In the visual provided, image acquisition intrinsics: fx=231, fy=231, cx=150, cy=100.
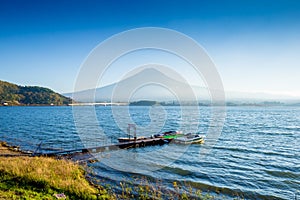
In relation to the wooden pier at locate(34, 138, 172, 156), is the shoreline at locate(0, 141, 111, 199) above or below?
above

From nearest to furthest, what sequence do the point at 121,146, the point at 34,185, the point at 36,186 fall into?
the point at 36,186, the point at 34,185, the point at 121,146

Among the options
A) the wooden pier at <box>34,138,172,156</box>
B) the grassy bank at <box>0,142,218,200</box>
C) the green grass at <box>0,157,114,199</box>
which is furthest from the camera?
the wooden pier at <box>34,138,172,156</box>

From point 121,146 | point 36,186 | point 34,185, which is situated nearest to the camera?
point 36,186

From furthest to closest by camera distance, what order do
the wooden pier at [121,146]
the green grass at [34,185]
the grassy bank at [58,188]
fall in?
1. the wooden pier at [121,146]
2. the grassy bank at [58,188]
3. the green grass at [34,185]

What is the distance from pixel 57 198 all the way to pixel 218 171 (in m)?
14.5

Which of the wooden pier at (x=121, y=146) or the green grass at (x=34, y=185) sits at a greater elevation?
the green grass at (x=34, y=185)

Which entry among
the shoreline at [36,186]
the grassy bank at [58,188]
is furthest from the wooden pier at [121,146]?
the shoreline at [36,186]

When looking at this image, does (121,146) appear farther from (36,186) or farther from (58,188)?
(36,186)

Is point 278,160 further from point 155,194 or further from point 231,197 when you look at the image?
Result: point 155,194

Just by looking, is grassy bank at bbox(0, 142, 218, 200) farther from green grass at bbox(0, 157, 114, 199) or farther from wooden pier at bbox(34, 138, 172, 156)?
wooden pier at bbox(34, 138, 172, 156)

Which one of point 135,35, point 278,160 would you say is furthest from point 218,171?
point 135,35

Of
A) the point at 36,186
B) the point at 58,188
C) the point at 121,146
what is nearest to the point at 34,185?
the point at 36,186

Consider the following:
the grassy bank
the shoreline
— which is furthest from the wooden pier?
the shoreline

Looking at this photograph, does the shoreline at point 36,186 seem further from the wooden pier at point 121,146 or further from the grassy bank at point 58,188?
the wooden pier at point 121,146
